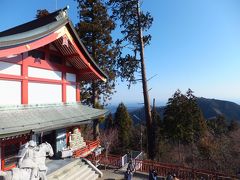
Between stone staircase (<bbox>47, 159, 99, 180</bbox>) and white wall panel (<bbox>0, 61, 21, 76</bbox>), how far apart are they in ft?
17.1

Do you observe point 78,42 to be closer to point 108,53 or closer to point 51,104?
point 51,104

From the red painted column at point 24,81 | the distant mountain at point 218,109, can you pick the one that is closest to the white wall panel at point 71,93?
the red painted column at point 24,81

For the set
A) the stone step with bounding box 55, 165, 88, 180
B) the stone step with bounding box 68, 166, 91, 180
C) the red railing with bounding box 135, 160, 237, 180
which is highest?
the stone step with bounding box 55, 165, 88, 180

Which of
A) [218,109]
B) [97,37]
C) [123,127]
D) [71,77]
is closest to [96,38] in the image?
[97,37]

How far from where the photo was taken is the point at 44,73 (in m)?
13.3

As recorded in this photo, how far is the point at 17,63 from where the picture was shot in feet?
37.8

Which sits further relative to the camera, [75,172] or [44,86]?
[75,172]

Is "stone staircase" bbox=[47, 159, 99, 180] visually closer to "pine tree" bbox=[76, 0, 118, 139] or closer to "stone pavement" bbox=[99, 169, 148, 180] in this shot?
"stone pavement" bbox=[99, 169, 148, 180]

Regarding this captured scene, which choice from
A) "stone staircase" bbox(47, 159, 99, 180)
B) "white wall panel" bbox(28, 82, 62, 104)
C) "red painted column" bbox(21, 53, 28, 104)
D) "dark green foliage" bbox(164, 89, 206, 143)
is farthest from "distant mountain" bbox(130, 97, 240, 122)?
"red painted column" bbox(21, 53, 28, 104)

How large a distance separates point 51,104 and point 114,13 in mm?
13913

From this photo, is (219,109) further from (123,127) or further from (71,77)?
(71,77)

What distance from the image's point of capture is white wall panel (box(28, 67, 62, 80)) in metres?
12.5

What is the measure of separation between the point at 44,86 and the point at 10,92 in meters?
2.39

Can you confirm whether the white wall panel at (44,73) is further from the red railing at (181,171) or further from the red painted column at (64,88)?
the red railing at (181,171)
